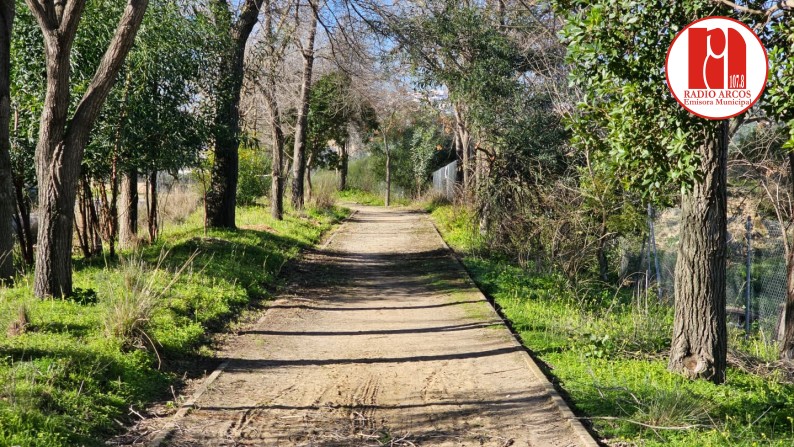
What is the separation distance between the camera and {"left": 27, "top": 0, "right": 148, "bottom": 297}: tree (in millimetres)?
8766

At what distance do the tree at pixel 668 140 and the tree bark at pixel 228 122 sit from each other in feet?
29.4

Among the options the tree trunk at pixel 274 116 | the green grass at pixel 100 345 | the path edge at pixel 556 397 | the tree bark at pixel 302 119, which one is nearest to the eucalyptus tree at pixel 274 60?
the tree trunk at pixel 274 116

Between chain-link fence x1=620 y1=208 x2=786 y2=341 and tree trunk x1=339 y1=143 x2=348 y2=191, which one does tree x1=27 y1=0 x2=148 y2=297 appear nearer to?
chain-link fence x1=620 y1=208 x2=786 y2=341

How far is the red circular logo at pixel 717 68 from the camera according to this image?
560 cm

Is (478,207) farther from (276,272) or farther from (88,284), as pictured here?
(88,284)

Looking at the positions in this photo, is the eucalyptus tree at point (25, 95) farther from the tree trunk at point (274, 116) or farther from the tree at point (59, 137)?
the tree trunk at point (274, 116)

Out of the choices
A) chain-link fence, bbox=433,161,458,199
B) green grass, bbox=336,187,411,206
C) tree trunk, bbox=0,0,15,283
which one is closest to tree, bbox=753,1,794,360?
tree trunk, bbox=0,0,15,283

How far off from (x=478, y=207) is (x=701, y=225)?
10918mm

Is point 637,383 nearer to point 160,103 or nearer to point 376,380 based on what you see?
point 376,380

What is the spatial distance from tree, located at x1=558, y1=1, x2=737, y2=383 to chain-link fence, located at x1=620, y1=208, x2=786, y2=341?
11.9ft

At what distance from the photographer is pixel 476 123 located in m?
16.6

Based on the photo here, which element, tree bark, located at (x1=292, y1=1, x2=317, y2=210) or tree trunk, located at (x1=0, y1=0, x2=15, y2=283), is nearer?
tree trunk, located at (x1=0, y1=0, x2=15, y2=283)

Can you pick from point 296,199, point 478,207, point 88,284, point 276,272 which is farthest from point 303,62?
point 88,284

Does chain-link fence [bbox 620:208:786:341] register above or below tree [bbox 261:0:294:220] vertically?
below
